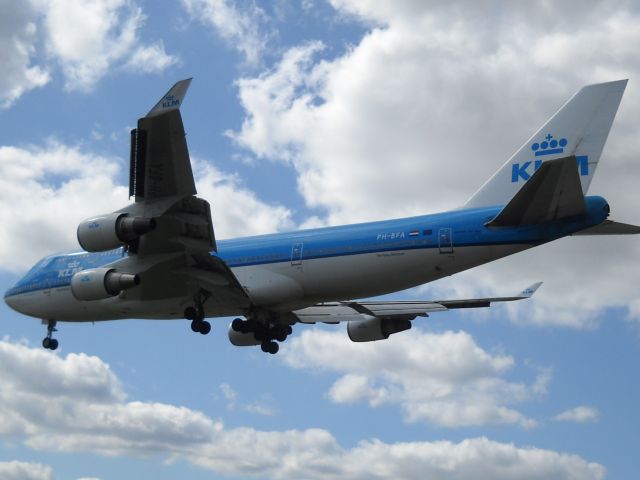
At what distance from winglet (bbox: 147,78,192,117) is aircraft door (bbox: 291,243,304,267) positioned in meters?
7.04

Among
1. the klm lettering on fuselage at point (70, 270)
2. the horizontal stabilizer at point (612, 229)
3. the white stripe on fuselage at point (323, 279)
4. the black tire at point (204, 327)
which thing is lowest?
the black tire at point (204, 327)

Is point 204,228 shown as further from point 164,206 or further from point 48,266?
point 48,266

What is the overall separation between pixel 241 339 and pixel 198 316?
4.72 metres

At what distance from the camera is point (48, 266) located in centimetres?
3158

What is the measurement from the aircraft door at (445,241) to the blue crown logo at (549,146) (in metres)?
4.13

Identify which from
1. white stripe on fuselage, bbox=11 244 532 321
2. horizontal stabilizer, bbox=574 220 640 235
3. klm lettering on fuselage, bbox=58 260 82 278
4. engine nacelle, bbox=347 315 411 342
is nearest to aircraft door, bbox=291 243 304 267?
white stripe on fuselage, bbox=11 244 532 321

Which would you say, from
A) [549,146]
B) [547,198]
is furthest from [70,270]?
[547,198]

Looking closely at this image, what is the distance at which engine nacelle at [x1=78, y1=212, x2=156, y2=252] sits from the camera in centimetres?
2381

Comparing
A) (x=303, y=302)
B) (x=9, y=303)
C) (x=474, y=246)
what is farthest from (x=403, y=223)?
(x=9, y=303)

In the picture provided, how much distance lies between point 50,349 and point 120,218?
1055cm

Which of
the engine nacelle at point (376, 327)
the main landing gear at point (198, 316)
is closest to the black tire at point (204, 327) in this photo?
the main landing gear at point (198, 316)

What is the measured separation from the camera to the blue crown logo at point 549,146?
26.3m

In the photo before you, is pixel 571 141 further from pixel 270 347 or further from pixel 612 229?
pixel 270 347

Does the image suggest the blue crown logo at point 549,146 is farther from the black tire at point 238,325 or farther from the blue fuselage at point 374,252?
the black tire at point 238,325
